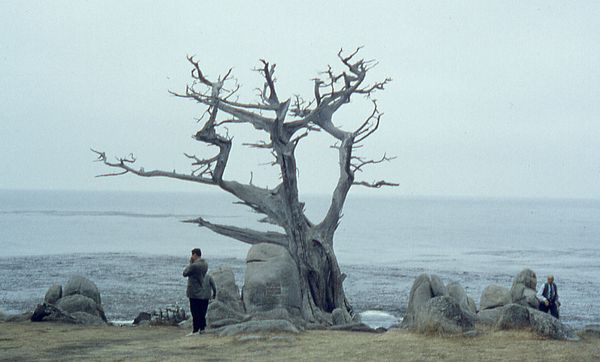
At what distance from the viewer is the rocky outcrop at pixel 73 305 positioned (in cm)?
2173

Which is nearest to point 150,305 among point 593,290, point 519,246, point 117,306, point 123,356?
point 117,306

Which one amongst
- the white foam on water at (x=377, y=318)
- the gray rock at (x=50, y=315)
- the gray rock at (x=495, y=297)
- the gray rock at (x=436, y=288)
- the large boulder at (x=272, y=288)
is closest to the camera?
the gray rock at (x=50, y=315)

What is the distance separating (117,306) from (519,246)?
6558cm

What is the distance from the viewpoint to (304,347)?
16.4 metres

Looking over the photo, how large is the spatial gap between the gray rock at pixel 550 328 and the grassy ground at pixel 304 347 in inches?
8.2

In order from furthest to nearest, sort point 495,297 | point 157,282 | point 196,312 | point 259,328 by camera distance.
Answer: point 157,282 < point 495,297 < point 196,312 < point 259,328

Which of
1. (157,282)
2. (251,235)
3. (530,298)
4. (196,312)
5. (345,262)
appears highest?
(251,235)

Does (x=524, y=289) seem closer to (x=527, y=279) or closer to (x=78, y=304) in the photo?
(x=527, y=279)

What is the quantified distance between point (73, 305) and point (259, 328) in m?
8.02

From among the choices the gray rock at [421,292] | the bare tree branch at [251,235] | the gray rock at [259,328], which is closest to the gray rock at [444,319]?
the gray rock at [259,328]

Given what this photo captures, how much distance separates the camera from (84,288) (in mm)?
25203

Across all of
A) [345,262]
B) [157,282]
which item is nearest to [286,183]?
[157,282]

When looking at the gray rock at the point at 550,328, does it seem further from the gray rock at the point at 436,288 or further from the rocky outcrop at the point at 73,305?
the rocky outcrop at the point at 73,305

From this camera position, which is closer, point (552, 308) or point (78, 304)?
point (552, 308)
